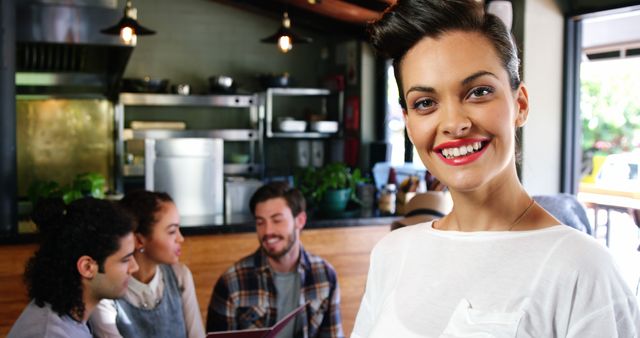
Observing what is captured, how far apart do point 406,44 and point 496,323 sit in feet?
1.39

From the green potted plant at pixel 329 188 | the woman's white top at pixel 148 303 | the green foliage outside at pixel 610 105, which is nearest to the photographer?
the woman's white top at pixel 148 303

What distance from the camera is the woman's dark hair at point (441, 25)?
3.16 feet

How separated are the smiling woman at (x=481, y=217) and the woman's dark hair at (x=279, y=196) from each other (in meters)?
1.91

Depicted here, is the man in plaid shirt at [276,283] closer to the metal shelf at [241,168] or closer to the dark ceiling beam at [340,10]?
the dark ceiling beam at [340,10]

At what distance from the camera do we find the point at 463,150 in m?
0.93

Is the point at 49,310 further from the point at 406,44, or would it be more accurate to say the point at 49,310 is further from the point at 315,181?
the point at 315,181

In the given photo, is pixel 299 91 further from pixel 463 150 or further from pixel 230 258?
pixel 463 150

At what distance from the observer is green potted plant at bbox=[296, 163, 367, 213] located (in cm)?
453

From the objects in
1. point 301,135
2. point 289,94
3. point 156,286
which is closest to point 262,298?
point 156,286

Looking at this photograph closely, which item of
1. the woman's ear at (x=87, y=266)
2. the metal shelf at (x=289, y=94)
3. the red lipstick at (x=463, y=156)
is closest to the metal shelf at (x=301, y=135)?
the metal shelf at (x=289, y=94)

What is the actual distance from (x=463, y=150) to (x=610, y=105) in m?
3.05

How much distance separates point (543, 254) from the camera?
902 mm

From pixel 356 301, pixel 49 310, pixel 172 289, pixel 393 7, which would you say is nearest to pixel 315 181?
pixel 356 301

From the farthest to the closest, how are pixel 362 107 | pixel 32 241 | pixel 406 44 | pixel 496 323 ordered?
pixel 362 107
pixel 32 241
pixel 406 44
pixel 496 323
